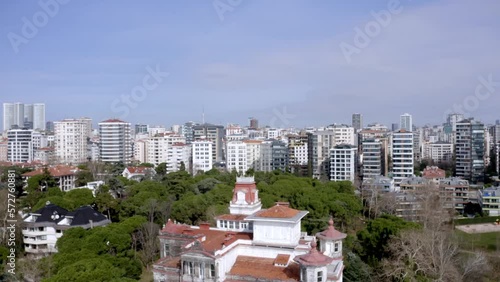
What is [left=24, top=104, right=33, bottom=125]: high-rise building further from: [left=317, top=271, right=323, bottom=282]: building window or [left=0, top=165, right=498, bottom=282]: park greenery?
[left=317, top=271, right=323, bottom=282]: building window

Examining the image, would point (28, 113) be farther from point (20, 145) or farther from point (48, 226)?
point (48, 226)

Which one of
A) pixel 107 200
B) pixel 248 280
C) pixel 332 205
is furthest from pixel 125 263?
pixel 332 205

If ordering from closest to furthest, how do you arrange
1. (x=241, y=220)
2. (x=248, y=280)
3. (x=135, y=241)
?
(x=248, y=280) → (x=241, y=220) → (x=135, y=241)

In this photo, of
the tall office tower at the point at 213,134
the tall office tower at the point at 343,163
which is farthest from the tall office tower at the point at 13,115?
the tall office tower at the point at 343,163

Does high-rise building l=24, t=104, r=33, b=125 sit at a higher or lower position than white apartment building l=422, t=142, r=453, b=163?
higher

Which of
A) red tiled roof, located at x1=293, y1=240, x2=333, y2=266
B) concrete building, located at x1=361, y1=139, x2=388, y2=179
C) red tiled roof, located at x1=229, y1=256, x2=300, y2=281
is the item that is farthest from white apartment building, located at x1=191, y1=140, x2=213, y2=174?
red tiled roof, located at x1=293, y1=240, x2=333, y2=266

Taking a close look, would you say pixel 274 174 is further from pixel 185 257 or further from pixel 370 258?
pixel 185 257
